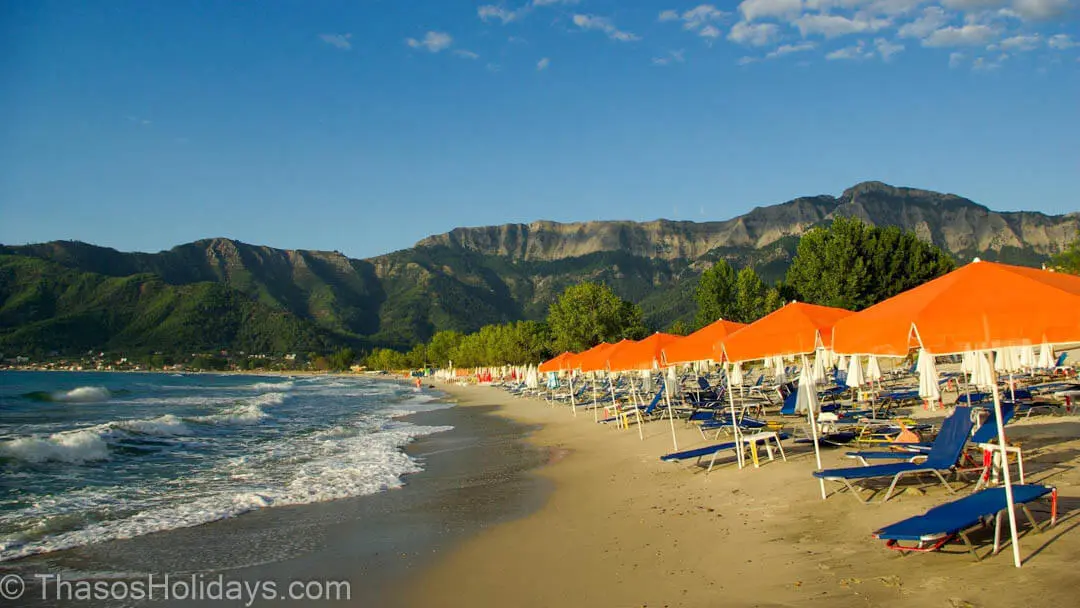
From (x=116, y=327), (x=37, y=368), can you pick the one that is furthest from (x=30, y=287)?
(x=37, y=368)

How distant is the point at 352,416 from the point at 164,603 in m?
25.0

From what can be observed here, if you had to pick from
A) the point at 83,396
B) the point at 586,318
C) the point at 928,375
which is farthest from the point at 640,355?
the point at 83,396

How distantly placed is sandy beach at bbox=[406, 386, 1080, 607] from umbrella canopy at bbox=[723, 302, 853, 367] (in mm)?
1770

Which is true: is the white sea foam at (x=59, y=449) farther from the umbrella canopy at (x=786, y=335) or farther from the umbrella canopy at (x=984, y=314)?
the umbrella canopy at (x=984, y=314)

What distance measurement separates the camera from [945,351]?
14.8 ft

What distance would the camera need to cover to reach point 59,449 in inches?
657

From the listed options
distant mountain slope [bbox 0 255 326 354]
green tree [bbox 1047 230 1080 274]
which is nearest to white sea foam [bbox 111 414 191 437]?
green tree [bbox 1047 230 1080 274]

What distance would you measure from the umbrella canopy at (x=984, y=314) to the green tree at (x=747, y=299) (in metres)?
50.0

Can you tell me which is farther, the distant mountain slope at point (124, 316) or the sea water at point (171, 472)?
the distant mountain slope at point (124, 316)

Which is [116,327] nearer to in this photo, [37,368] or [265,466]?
[37,368]

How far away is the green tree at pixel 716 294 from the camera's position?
55094mm

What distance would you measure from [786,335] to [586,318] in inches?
1473

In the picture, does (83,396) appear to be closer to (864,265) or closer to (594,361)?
(594,361)

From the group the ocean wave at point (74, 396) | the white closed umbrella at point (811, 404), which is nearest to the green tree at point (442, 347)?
the ocean wave at point (74, 396)
